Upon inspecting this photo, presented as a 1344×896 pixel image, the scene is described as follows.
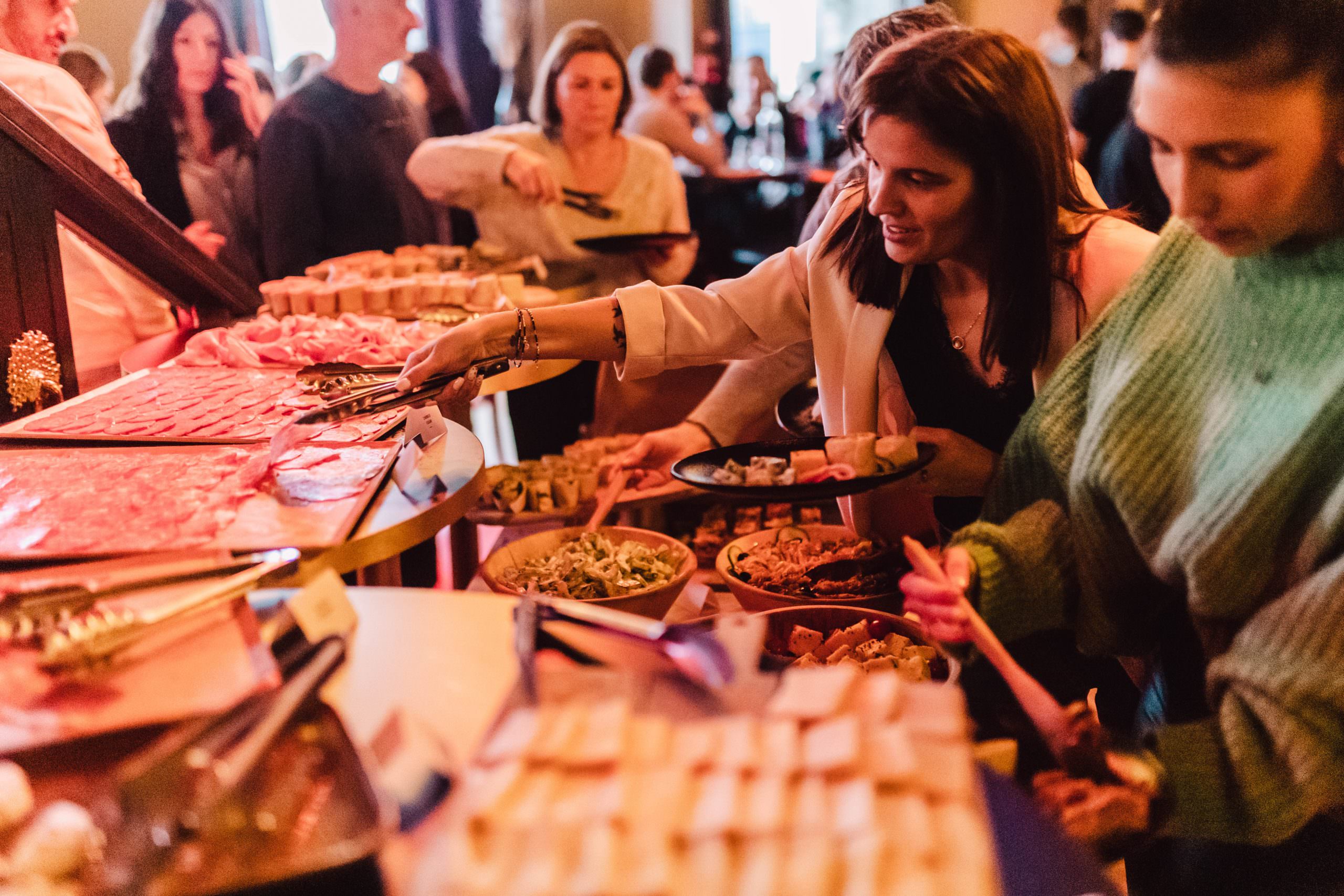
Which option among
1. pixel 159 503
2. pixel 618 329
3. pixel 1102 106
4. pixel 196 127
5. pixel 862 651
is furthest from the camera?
pixel 1102 106

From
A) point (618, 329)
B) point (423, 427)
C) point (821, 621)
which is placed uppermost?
point (618, 329)

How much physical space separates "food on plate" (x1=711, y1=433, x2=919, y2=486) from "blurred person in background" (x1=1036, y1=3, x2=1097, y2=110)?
562cm

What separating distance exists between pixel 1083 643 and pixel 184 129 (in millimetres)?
3229

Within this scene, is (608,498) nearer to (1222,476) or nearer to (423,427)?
(423,427)

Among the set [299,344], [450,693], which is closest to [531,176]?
[299,344]

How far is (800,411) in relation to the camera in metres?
2.68

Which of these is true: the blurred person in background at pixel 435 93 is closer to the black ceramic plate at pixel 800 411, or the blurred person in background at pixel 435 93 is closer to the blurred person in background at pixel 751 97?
the black ceramic plate at pixel 800 411

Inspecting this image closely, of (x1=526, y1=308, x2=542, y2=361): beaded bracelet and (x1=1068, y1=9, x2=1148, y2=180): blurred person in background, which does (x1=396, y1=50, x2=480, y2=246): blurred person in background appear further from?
(x1=526, y1=308, x2=542, y2=361): beaded bracelet

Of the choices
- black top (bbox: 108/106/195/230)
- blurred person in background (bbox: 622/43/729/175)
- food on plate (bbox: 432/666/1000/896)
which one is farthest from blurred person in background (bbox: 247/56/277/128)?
food on plate (bbox: 432/666/1000/896)

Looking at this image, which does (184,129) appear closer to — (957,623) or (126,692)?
(126,692)

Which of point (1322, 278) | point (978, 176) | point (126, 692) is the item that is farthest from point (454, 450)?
point (1322, 278)

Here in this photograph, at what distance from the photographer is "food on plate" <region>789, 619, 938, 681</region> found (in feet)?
5.00

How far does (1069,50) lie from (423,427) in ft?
21.0

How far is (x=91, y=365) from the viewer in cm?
244
